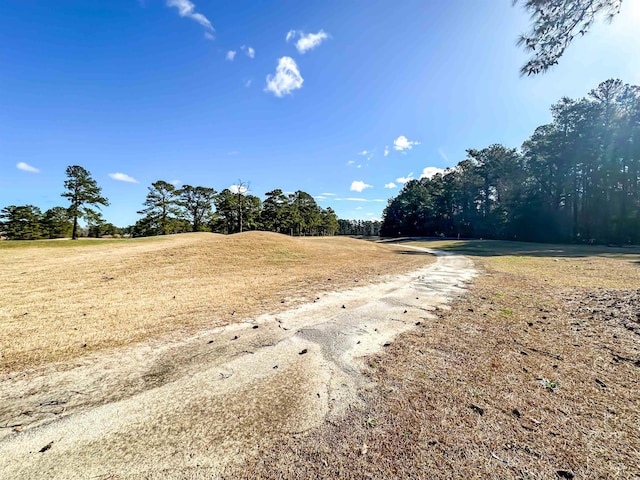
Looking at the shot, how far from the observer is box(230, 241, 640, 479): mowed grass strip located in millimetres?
1807

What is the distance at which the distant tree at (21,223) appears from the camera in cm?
3431

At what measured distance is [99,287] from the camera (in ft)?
23.7

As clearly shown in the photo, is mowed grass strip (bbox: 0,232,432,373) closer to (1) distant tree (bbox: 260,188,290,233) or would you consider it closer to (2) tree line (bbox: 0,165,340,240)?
(2) tree line (bbox: 0,165,340,240)

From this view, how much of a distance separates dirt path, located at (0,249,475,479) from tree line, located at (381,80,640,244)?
37324 millimetres

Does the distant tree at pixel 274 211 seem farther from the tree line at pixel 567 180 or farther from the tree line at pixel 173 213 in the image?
the tree line at pixel 567 180

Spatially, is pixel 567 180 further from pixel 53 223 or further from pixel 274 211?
pixel 53 223

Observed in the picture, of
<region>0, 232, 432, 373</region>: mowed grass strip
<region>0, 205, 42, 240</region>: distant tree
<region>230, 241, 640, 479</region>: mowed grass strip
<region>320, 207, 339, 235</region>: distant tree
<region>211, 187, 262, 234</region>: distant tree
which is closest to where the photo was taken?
<region>230, 241, 640, 479</region>: mowed grass strip

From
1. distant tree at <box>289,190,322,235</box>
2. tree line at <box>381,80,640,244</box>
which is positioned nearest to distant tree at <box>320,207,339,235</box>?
distant tree at <box>289,190,322,235</box>

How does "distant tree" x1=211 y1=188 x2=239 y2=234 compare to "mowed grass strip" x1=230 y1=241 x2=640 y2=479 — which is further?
"distant tree" x1=211 y1=188 x2=239 y2=234

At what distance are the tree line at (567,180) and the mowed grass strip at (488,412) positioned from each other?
34.2 metres

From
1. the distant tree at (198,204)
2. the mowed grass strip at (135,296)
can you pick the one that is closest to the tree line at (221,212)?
the distant tree at (198,204)

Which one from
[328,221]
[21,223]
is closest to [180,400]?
[21,223]

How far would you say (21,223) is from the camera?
34906 millimetres

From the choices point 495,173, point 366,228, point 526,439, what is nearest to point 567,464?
point 526,439
